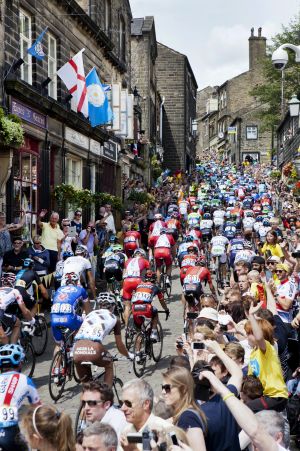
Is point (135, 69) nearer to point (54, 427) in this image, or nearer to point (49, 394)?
point (49, 394)

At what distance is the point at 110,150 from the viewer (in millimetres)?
30328

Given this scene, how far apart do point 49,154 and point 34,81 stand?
214 cm

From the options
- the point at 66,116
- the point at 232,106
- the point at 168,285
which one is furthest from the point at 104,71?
the point at 232,106

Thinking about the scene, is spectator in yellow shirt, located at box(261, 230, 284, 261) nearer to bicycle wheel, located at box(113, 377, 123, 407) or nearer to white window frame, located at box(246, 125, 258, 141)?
bicycle wheel, located at box(113, 377, 123, 407)

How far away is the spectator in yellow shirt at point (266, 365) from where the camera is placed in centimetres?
684

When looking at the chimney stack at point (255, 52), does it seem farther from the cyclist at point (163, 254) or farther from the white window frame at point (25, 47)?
the cyclist at point (163, 254)

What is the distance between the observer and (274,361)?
23.1ft

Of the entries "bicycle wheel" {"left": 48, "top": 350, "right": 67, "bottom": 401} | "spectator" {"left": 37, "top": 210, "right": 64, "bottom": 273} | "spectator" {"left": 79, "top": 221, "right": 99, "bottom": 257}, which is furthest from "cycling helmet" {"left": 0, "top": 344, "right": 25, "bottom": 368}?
"spectator" {"left": 79, "top": 221, "right": 99, "bottom": 257}

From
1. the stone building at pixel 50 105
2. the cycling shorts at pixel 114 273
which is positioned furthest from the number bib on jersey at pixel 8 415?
the stone building at pixel 50 105

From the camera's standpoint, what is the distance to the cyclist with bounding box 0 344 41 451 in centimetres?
575

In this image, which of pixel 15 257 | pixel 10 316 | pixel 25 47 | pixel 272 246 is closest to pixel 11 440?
pixel 10 316

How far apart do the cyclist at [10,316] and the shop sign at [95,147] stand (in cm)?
1574

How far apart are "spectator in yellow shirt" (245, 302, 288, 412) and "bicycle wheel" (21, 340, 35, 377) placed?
4.45m

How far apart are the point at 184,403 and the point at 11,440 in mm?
1503
